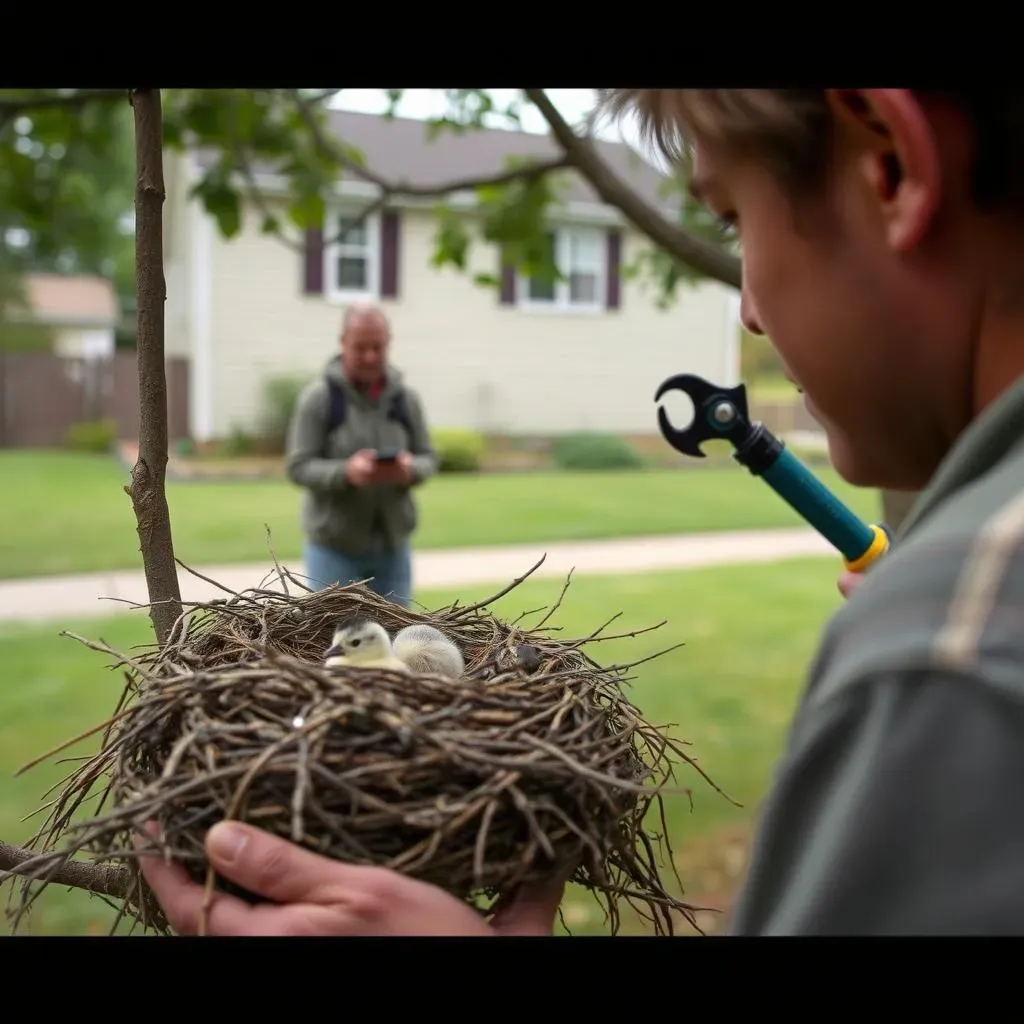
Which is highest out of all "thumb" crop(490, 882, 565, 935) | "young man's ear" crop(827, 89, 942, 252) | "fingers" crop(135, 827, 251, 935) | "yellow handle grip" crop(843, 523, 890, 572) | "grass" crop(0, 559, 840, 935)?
"young man's ear" crop(827, 89, 942, 252)

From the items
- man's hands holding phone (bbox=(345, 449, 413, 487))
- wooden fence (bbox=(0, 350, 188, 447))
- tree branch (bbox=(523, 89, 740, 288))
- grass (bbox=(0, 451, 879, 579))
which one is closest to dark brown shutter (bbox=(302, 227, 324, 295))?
grass (bbox=(0, 451, 879, 579))

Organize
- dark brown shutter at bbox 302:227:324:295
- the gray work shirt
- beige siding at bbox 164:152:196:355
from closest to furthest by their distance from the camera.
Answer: the gray work shirt < dark brown shutter at bbox 302:227:324:295 < beige siding at bbox 164:152:196:355

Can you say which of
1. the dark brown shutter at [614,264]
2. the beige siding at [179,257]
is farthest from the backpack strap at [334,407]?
the dark brown shutter at [614,264]

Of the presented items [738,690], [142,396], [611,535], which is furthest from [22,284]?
[142,396]

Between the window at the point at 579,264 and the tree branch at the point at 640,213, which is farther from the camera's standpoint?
the window at the point at 579,264

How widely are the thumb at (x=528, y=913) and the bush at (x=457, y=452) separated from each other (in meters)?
15.0

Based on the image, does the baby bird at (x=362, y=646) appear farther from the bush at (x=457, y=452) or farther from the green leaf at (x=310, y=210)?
the bush at (x=457, y=452)

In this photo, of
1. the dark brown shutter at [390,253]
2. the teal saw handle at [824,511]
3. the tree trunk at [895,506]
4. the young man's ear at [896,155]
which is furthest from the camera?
the dark brown shutter at [390,253]

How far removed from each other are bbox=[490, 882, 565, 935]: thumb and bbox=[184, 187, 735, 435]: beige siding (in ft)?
55.8

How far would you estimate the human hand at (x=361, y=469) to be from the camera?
4.57 metres

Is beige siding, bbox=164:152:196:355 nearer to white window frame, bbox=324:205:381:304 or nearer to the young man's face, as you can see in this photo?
white window frame, bbox=324:205:381:304

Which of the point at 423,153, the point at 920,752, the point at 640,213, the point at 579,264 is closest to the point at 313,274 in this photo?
the point at 423,153

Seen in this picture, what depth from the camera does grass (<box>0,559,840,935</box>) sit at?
15.3 ft

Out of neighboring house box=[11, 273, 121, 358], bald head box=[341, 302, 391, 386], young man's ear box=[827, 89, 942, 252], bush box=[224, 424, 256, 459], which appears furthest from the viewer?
neighboring house box=[11, 273, 121, 358]
